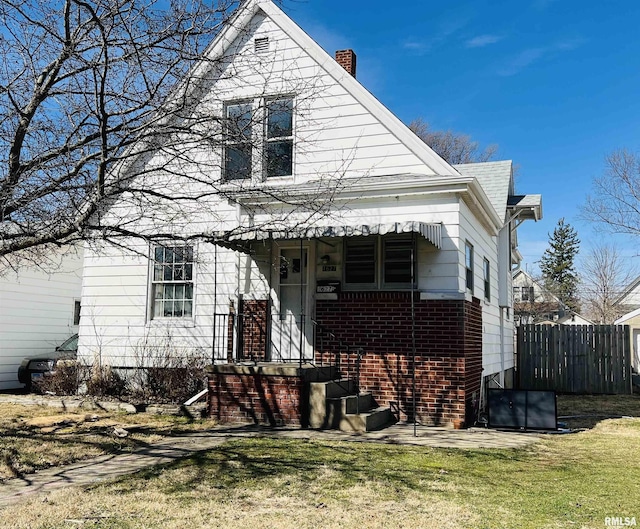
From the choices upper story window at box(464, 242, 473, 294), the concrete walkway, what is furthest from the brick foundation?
upper story window at box(464, 242, 473, 294)

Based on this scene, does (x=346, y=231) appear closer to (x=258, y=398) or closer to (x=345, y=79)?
(x=258, y=398)

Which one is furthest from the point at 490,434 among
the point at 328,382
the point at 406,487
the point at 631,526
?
the point at 631,526

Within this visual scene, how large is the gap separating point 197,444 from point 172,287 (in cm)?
526

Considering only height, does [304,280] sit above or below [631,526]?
above

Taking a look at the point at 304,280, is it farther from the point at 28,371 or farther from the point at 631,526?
the point at 28,371

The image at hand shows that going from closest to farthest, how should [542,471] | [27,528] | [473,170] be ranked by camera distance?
[27,528] < [542,471] < [473,170]

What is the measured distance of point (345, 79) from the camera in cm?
1172

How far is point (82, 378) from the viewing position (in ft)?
41.1

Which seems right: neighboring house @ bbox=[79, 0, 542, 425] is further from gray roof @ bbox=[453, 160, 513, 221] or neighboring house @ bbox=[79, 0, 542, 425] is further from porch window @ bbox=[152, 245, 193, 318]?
gray roof @ bbox=[453, 160, 513, 221]

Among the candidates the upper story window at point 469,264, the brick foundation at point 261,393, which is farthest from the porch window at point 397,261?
the brick foundation at point 261,393

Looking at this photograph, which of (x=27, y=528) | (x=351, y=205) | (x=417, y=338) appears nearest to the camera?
(x=27, y=528)

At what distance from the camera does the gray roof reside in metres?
15.0

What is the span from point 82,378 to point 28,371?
3.37 meters

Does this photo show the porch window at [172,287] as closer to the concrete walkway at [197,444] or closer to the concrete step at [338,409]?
the concrete walkway at [197,444]
